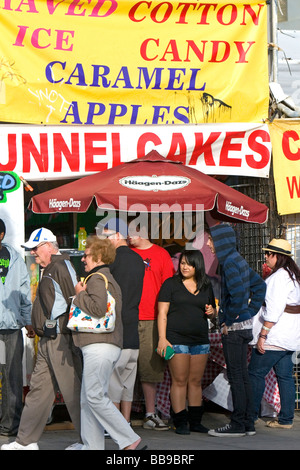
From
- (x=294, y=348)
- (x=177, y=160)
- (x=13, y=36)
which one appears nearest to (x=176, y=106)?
(x=177, y=160)

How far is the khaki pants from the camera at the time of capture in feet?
24.7

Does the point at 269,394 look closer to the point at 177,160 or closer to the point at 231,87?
the point at 177,160

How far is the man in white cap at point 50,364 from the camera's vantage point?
755 centimetres

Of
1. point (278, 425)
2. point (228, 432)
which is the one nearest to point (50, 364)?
point (228, 432)

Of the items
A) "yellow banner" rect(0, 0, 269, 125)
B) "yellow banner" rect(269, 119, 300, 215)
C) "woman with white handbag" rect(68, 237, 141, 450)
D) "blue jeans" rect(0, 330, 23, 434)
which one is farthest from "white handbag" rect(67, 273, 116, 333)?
"yellow banner" rect(269, 119, 300, 215)

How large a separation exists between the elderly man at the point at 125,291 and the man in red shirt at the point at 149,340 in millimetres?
548

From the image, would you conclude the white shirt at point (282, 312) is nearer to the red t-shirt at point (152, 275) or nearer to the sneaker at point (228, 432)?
the sneaker at point (228, 432)

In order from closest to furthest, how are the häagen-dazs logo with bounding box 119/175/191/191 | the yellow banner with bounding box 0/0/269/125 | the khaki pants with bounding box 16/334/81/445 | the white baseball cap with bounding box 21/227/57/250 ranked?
the khaki pants with bounding box 16/334/81/445 < the white baseball cap with bounding box 21/227/57/250 < the häagen-dazs logo with bounding box 119/175/191/191 < the yellow banner with bounding box 0/0/269/125

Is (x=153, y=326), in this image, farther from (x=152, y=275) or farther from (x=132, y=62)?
(x=132, y=62)

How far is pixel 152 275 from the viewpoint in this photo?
30.2 feet

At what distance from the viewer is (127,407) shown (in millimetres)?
8703

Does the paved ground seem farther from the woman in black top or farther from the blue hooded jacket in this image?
the blue hooded jacket

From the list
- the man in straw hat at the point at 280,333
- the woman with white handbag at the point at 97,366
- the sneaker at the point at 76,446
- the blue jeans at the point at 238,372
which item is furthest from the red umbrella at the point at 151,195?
the sneaker at the point at 76,446

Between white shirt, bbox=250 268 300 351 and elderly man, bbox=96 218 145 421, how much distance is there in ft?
4.54
